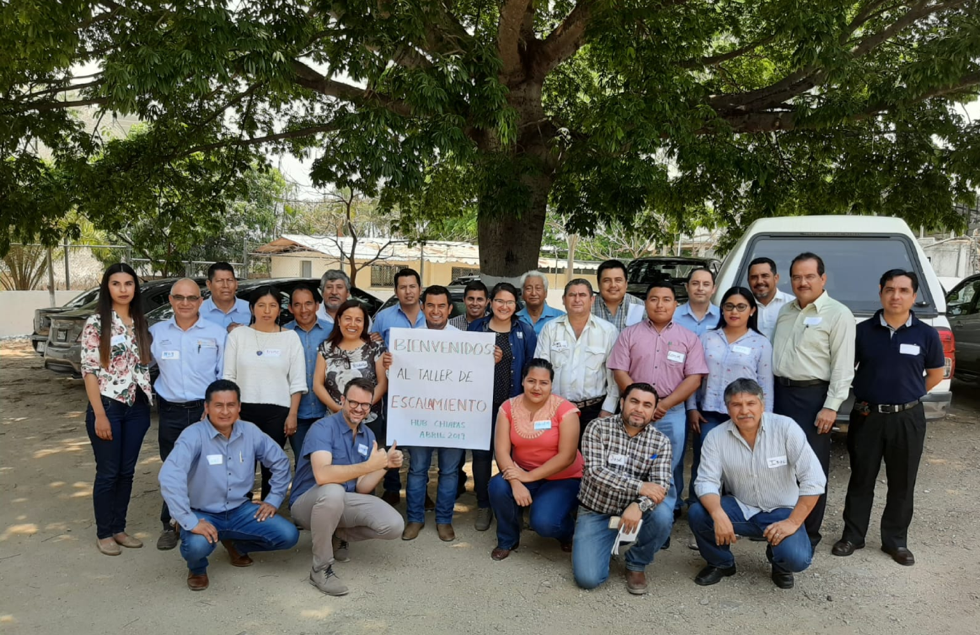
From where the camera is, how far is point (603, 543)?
13.0ft

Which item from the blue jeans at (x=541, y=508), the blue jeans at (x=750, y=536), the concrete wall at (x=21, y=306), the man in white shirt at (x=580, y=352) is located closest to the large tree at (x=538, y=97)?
the man in white shirt at (x=580, y=352)

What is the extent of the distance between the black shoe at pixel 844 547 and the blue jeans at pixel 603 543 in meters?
1.29

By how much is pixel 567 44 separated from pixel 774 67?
244 inches

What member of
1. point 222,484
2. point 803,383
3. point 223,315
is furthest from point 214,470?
point 803,383

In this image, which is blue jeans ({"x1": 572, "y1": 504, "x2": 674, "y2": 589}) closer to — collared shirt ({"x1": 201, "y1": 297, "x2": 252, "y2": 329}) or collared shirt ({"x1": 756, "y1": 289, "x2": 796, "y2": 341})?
collared shirt ({"x1": 756, "y1": 289, "x2": 796, "y2": 341})

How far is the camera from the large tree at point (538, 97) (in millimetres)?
6070

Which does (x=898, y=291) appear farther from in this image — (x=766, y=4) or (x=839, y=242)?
(x=766, y=4)

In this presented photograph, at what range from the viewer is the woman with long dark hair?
4.75 m

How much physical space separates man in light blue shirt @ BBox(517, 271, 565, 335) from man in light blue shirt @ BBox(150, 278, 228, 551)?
218 centimetres

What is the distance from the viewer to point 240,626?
346 cm

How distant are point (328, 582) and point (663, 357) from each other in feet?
8.02

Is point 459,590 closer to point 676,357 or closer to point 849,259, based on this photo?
point 676,357

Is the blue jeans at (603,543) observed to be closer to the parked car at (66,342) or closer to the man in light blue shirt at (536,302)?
the man in light blue shirt at (536,302)

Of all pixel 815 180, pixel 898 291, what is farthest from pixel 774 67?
pixel 898 291
